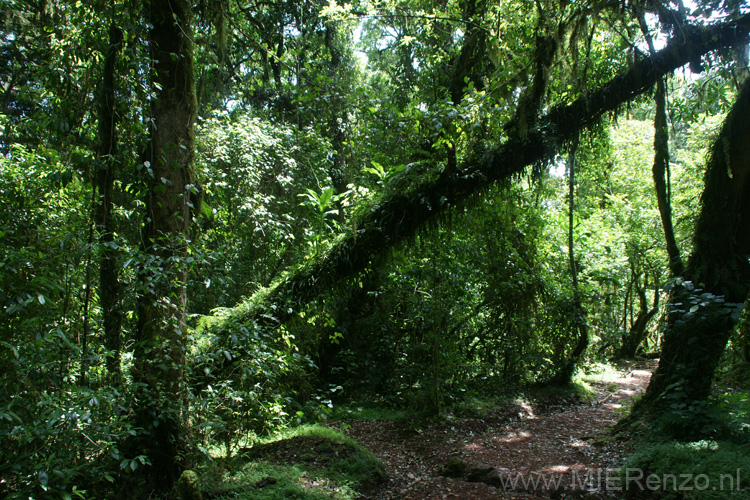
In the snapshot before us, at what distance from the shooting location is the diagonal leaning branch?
4.82 metres

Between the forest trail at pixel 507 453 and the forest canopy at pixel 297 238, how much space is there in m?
0.75

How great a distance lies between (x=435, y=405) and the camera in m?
7.00

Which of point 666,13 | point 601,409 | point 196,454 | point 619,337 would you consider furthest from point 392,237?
point 619,337

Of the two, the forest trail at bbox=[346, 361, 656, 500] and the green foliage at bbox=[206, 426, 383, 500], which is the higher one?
the green foliage at bbox=[206, 426, 383, 500]

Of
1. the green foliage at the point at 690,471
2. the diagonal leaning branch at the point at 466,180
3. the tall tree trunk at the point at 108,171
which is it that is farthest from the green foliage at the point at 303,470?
the green foliage at the point at 690,471

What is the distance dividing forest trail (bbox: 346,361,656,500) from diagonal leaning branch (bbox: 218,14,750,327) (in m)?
2.45

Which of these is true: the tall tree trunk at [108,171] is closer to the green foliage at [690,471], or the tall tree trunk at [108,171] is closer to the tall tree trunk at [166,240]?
the tall tree trunk at [166,240]

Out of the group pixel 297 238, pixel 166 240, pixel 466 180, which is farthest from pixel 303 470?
pixel 297 238

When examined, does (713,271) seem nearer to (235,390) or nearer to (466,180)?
(466,180)

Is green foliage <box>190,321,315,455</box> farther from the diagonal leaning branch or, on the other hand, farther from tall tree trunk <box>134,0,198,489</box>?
the diagonal leaning branch

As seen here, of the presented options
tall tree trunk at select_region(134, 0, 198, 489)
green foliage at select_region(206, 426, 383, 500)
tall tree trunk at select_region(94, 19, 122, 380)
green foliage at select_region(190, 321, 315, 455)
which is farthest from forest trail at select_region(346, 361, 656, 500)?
tall tree trunk at select_region(94, 19, 122, 380)

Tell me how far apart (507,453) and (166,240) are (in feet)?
16.2

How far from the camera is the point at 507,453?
227 inches

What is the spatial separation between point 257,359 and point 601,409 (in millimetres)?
6736
